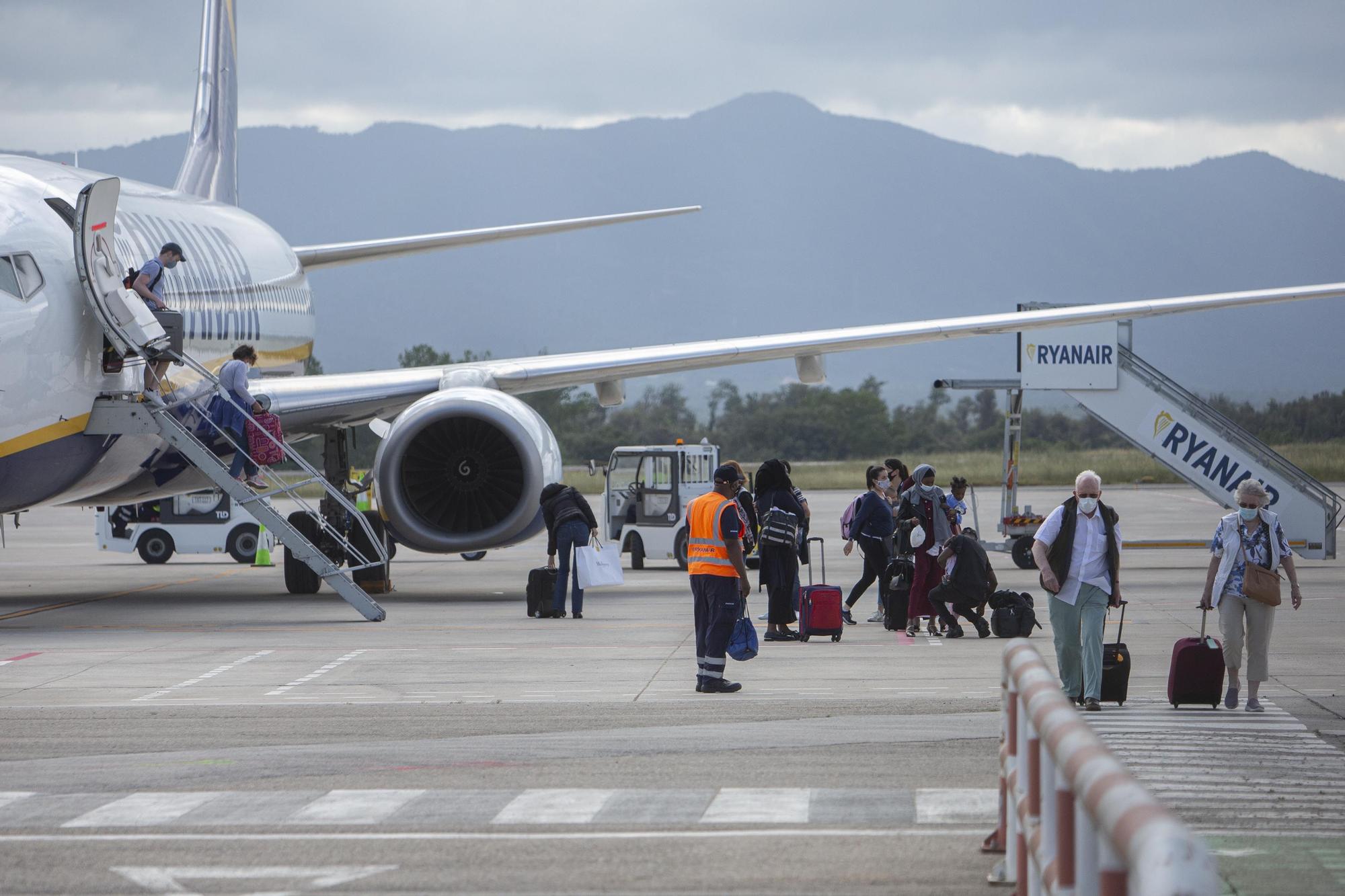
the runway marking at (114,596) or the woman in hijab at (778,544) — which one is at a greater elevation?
the woman in hijab at (778,544)

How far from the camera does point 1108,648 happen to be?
11516 millimetres

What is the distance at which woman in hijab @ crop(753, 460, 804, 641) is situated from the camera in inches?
594

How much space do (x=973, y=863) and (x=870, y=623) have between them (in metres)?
10.9

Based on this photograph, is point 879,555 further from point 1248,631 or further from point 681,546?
point 681,546

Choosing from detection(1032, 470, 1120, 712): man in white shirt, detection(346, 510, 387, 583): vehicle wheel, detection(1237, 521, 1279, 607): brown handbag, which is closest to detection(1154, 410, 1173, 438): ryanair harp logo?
detection(346, 510, 387, 583): vehicle wheel

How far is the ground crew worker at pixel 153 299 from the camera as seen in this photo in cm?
1672

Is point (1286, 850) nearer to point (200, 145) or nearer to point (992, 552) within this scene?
point (992, 552)

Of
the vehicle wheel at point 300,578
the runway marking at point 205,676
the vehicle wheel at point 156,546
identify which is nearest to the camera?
the runway marking at point 205,676

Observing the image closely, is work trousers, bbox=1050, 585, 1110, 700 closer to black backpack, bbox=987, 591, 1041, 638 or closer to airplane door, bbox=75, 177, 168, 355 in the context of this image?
black backpack, bbox=987, 591, 1041, 638

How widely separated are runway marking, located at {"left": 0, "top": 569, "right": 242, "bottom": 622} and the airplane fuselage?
5.48ft

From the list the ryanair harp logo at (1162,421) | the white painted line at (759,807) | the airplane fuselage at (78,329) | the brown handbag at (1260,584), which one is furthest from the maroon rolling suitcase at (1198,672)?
the ryanair harp logo at (1162,421)

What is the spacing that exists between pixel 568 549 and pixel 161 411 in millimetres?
4502

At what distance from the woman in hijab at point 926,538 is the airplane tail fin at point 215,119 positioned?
634 inches

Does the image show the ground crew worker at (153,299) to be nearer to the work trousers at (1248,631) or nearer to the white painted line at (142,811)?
the white painted line at (142,811)
